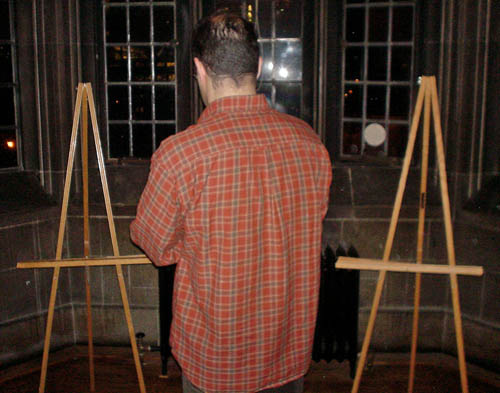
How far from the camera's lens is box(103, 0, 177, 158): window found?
3260mm

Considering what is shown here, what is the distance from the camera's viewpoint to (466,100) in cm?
295

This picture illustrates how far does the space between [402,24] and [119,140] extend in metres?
2.08

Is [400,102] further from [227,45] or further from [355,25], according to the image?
[227,45]

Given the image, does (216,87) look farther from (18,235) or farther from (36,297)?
(36,297)

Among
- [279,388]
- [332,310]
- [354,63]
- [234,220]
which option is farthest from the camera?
[354,63]

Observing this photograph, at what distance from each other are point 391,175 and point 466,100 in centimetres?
64

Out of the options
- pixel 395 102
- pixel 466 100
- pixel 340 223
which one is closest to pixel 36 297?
pixel 340 223

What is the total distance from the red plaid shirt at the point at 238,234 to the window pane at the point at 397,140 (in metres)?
2.11

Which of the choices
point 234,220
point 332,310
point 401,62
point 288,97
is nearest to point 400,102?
point 401,62

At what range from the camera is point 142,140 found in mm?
3404

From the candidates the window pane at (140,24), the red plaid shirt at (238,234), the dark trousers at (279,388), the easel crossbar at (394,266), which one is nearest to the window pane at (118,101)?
the window pane at (140,24)

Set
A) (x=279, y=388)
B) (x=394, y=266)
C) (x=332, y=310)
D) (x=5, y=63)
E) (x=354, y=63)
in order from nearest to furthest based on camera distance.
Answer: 1. (x=279, y=388)
2. (x=394, y=266)
3. (x=332, y=310)
4. (x=5, y=63)
5. (x=354, y=63)

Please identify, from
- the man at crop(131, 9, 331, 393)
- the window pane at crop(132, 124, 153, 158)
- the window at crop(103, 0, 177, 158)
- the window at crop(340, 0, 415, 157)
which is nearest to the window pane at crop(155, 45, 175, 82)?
the window at crop(103, 0, 177, 158)

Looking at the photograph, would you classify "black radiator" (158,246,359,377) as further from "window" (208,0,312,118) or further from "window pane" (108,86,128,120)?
"window pane" (108,86,128,120)
